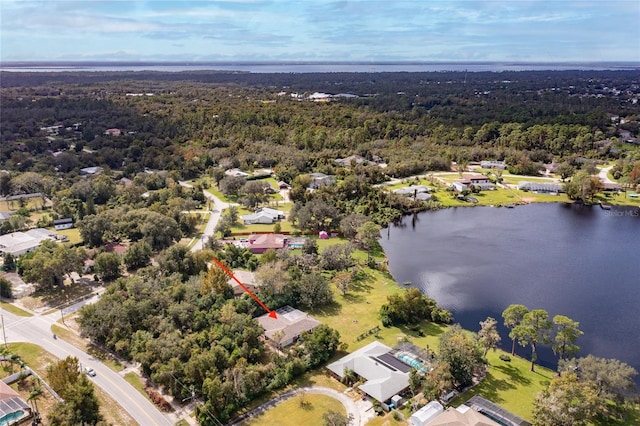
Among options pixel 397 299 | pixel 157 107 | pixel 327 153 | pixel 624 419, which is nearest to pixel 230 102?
pixel 157 107

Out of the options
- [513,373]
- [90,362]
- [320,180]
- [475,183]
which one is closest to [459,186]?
[475,183]

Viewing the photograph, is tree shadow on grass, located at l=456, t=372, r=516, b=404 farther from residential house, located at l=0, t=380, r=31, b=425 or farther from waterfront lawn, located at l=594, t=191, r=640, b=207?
waterfront lawn, located at l=594, t=191, r=640, b=207

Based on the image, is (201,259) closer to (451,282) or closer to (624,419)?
(451,282)

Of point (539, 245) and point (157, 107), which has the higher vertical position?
point (157, 107)

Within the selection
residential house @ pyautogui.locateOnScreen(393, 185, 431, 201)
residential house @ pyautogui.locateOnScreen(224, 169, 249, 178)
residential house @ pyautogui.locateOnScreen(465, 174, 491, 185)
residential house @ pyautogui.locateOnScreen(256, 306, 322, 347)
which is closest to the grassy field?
residential house @ pyautogui.locateOnScreen(256, 306, 322, 347)

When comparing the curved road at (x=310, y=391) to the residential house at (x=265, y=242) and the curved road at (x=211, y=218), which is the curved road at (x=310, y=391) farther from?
the curved road at (x=211, y=218)

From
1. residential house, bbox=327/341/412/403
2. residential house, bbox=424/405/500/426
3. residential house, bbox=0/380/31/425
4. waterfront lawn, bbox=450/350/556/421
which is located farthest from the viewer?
residential house, bbox=327/341/412/403
